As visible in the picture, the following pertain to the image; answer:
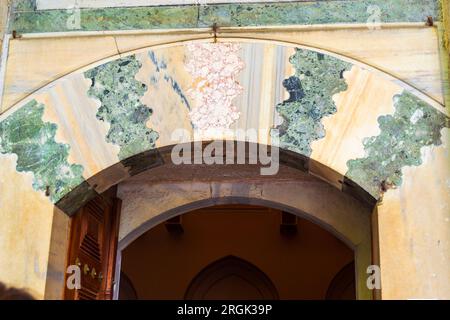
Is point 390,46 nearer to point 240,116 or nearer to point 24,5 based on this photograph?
point 240,116

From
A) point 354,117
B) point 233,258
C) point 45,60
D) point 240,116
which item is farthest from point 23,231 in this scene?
point 233,258

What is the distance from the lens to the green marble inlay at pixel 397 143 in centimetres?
304

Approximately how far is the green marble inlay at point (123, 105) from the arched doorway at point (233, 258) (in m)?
4.18

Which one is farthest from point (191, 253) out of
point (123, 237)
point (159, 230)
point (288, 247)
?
point (123, 237)

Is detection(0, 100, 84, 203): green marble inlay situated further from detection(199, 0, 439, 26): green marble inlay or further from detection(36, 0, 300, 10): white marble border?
detection(199, 0, 439, 26): green marble inlay

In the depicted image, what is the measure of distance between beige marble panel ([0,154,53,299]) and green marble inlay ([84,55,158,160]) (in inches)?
16.3

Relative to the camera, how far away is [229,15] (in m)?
3.44

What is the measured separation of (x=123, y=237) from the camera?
423cm

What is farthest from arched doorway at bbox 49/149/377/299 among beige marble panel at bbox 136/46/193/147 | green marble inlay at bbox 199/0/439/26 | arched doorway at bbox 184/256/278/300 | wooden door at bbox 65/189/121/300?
arched doorway at bbox 184/256/278/300

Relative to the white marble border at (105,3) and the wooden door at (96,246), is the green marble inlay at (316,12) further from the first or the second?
the wooden door at (96,246)

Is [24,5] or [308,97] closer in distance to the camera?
[308,97]

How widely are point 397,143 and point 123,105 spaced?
1208mm
